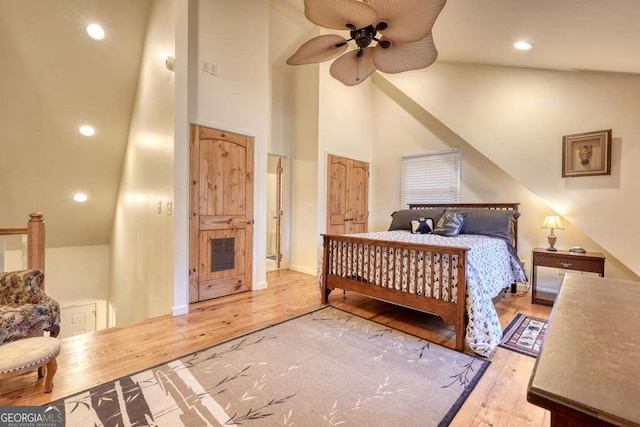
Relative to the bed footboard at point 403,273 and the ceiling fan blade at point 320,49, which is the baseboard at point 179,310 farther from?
the ceiling fan blade at point 320,49

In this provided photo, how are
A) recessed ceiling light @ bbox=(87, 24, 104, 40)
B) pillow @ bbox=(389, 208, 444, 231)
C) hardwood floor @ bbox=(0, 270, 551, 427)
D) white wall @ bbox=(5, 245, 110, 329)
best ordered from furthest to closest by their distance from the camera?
white wall @ bbox=(5, 245, 110, 329)
pillow @ bbox=(389, 208, 444, 231)
recessed ceiling light @ bbox=(87, 24, 104, 40)
hardwood floor @ bbox=(0, 270, 551, 427)

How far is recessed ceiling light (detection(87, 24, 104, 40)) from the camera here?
3250 millimetres

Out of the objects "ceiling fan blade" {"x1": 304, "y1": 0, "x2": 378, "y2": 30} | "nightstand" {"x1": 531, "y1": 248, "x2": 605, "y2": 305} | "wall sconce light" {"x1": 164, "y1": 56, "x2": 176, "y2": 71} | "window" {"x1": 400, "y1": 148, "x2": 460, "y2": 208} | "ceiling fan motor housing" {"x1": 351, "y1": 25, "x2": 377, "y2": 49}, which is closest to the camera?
"ceiling fan blade" {"x1": 304, "y1": 0, "x2": 378, "y2": 30}

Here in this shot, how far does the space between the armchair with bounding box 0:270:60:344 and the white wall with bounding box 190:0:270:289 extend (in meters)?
1.99

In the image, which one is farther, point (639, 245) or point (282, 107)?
point (282, 107)

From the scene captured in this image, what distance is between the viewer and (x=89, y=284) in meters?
5.61

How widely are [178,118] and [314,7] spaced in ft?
5.88

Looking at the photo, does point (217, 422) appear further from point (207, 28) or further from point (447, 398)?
point (207, 28)

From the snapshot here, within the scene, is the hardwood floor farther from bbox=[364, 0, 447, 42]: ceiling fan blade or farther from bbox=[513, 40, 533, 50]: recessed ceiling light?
bbox=[513, 40, 533, 50]: recessed ceiling light

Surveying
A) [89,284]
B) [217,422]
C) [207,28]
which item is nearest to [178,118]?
[207,28]

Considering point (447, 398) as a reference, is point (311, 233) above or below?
above

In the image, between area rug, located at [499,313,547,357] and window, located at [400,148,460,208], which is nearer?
area rug, located at [499,313,547,357]

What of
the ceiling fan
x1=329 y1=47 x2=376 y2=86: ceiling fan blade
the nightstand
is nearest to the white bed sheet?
the nightstand

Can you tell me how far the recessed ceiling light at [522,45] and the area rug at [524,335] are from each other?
2578 mm
